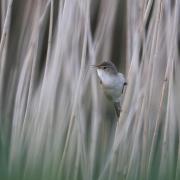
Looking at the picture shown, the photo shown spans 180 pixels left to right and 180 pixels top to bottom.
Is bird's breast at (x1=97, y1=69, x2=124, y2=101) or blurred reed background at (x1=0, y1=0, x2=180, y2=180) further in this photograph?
bird's breast at (x1=97, y1=69, x2=124, y2=101)

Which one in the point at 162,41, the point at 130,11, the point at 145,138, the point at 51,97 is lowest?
the point at 145,138

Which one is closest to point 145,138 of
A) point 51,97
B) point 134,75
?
point 134,75

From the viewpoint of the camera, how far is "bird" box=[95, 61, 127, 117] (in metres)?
1.68

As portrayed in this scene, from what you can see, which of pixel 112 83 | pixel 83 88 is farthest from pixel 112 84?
pixel 83 88

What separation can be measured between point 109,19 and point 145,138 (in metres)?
0.51

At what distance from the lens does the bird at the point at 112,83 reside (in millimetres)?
1682

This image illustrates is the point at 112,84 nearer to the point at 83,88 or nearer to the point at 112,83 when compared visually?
the point at 112,83

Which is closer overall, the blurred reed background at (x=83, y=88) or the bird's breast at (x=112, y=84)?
the blurred reed background at (x=83, y=88)

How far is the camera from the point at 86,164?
5.37ft

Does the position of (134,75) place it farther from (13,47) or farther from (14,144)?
(13,47)

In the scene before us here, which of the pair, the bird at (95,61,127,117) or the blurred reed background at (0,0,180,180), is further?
the bird at (95,61,127,117)

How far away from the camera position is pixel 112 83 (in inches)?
67.1

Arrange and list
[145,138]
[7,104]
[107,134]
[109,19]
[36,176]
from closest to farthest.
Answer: [36,176], [145,138], [109,19], [7,104], [107,134]

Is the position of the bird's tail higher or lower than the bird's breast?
lower
